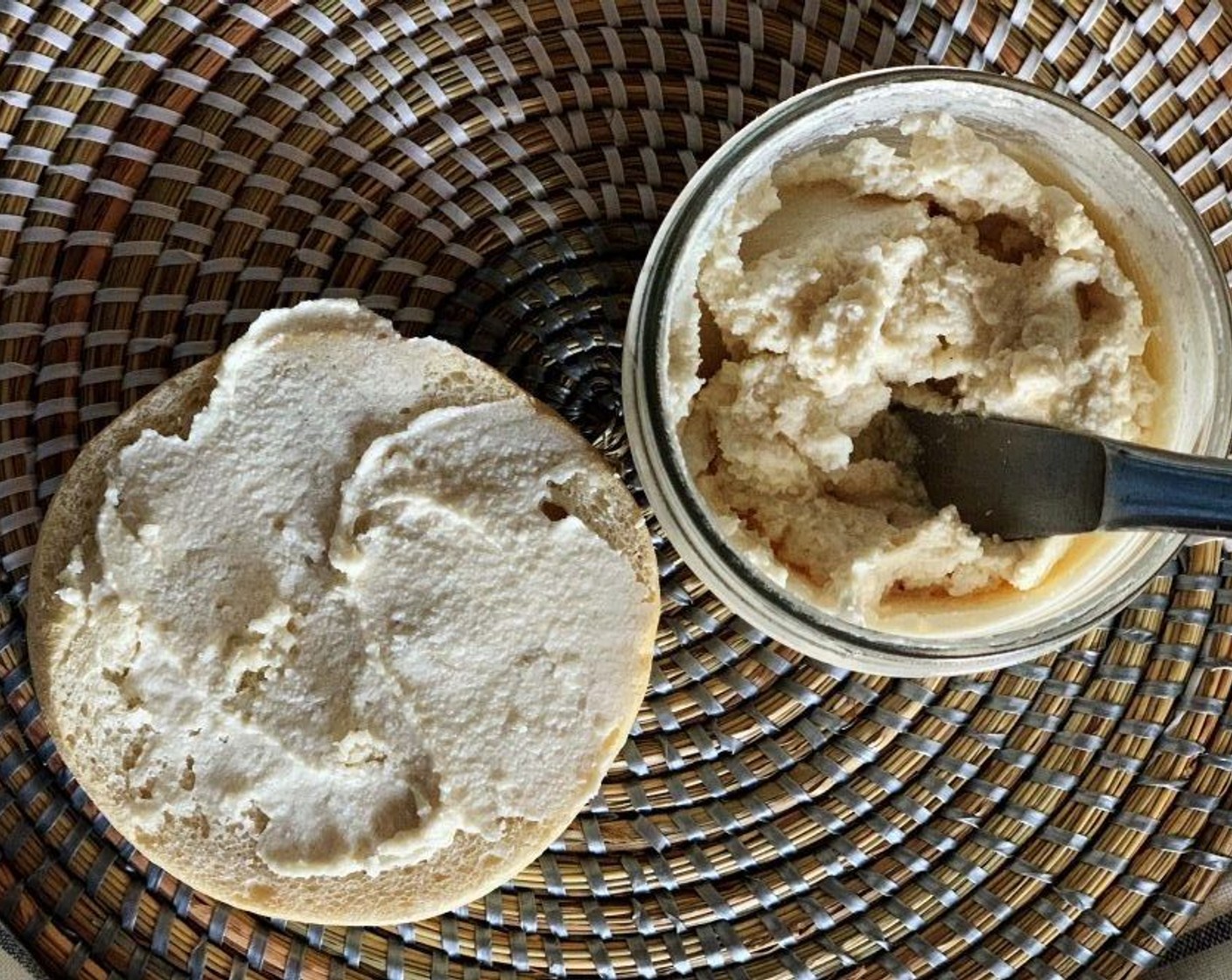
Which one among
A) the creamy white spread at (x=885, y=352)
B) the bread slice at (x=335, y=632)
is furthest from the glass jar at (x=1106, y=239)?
the bread slice at (x=335, y=632)

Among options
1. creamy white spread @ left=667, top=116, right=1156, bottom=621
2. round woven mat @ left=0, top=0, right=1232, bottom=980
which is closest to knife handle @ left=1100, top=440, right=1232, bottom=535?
creamy white spread @ left=667, top=116, right=1156, bottom=621

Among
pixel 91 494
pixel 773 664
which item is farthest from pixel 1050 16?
pixel 91 494

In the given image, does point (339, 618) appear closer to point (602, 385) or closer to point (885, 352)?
point (602, 385)

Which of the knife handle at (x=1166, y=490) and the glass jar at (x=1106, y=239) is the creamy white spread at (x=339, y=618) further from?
the knife handle at (x=1166, y=490)

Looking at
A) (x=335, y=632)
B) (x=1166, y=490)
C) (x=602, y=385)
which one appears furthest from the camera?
(x=602, y=385)

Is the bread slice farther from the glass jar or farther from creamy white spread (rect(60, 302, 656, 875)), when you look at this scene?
A: the glass jar

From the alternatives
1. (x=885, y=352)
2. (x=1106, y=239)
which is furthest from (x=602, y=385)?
(x=1106, y=239)
